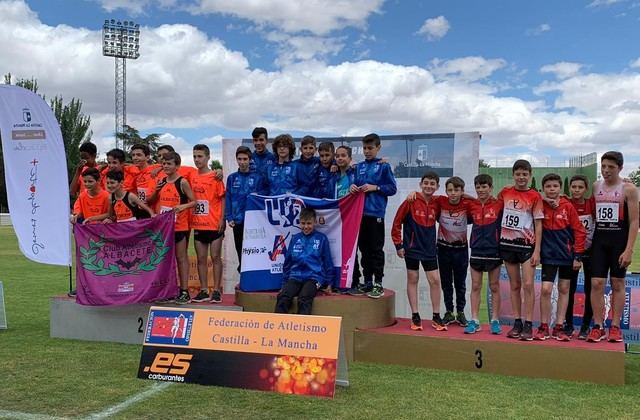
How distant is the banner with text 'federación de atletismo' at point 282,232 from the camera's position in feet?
20.1

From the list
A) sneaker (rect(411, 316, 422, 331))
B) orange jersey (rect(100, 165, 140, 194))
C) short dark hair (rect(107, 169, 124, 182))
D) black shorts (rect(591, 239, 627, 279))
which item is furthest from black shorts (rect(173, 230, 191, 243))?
black shorts (rect(591, 239, 627, 279))

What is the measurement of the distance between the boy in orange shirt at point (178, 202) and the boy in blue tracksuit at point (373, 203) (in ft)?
6.65

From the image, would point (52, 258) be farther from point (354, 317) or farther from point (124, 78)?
point (124, 78)

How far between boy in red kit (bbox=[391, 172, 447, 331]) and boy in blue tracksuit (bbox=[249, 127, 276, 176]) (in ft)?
6.08

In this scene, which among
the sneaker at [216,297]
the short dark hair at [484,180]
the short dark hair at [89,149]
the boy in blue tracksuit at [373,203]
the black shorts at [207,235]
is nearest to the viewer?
the short dark hair at [484,180]

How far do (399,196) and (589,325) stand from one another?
10.2 feet

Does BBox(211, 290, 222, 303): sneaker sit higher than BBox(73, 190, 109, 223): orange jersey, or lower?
lower

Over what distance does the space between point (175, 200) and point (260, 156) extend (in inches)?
46.2

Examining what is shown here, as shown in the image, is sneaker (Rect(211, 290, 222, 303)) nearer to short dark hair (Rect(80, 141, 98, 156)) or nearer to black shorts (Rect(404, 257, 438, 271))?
black shorts (Rect(404, 257, 438, 271))

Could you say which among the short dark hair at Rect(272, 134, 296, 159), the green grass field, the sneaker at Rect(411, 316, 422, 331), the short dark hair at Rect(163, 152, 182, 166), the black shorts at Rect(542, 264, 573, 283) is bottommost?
the green grass field

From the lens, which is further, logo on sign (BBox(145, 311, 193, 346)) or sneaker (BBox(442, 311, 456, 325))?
sneaker (BBox(442, 311, 456, 325))

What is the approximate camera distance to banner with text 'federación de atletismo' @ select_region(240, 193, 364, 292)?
612 centimetres

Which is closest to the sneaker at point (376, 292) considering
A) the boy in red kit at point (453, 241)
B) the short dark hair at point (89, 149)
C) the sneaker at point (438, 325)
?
the sneaker at point (438, 325)

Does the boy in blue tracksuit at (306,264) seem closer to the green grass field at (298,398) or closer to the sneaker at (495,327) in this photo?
the green grass field at (298,398)
